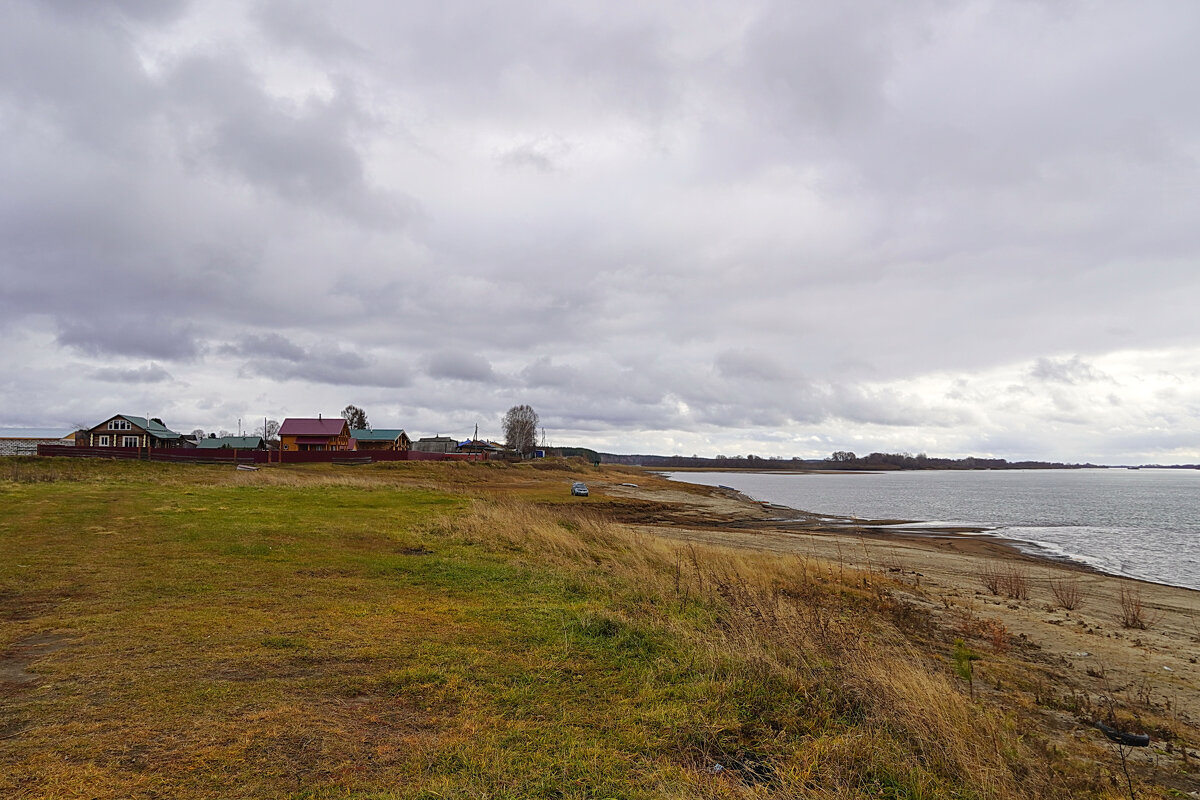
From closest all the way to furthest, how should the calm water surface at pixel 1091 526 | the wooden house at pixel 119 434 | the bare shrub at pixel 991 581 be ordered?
1. the bare shrub at pixel 991 581
2. the calm water surface at pixel 1091 526
3. the wooden house at pixel 119 434

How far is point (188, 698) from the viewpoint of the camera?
256 inches

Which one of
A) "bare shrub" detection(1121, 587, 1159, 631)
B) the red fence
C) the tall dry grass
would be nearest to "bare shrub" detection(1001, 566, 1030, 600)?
"bare shrub" detection(1121, 587, 1159, 631)

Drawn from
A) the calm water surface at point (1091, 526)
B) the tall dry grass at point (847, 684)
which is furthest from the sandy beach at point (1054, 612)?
the calm water surface at point (1091, 526)

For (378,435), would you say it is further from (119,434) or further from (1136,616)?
(1136,616)

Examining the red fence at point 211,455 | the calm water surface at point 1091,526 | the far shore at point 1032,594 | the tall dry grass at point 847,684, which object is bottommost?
the calm water surface at point 1091,526

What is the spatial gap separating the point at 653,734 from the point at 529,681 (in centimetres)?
187

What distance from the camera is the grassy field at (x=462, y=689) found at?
17.2 ft

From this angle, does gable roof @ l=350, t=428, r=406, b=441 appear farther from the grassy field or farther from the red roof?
the grassy field

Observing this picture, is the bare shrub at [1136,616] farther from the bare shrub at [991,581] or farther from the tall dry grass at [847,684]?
the tall dry grass at [847,684]

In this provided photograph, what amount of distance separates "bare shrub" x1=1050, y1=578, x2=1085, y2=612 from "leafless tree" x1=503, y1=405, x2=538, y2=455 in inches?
4615

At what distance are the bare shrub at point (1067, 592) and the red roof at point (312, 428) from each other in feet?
250

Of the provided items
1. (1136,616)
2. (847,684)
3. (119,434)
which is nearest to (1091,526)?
(1136,616)

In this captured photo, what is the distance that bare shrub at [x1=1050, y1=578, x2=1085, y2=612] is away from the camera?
61.5ft

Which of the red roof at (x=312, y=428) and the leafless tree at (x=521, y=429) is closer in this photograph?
the red roof at (x=312, y=428)
